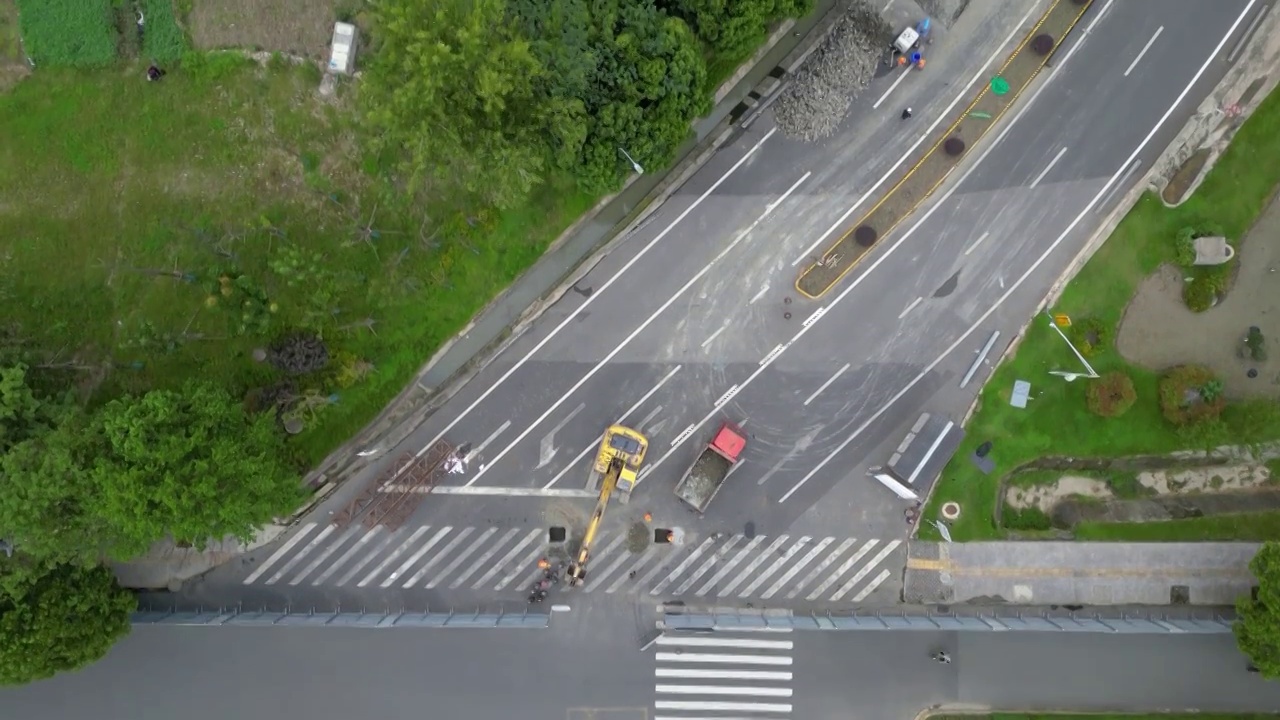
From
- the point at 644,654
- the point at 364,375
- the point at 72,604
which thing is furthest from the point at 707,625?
the point at 72,604

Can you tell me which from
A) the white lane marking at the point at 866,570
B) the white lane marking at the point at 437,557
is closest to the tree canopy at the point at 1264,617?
the white lane marking at the point at 866,570

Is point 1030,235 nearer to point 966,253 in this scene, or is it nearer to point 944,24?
point 966,253

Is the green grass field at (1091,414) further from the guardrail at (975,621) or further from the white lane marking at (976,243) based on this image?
the white lane marking at (976,243)

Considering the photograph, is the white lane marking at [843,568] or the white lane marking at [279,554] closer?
the white lane marking at [279,554]

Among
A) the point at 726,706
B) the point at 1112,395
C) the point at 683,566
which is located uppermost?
the point at 1112,395

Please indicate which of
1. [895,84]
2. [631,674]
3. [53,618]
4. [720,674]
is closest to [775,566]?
[720,674]

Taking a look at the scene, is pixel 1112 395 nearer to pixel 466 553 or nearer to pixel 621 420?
pixel 621 420
